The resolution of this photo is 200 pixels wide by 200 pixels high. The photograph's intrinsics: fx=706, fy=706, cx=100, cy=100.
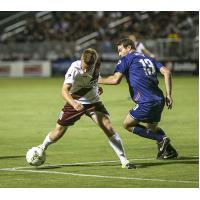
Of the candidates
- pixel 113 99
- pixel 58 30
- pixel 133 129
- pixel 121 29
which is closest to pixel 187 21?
pixel 121 29

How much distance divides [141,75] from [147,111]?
618 millimetres

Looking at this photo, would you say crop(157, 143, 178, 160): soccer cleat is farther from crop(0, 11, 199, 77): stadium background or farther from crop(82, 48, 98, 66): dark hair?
crop(0, 11, 199, 77): stadium background

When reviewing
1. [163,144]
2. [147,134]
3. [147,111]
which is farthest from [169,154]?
[147,111]

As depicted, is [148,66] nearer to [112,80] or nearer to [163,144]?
[112,80]

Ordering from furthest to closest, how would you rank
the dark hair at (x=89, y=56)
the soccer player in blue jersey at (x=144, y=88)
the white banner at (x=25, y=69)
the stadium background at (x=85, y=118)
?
the white banner at (x=25, y=69), the soccer player in blue jersey at (x=144, y=88), the dark hair at (x=89, y=56), the stadium background at (x=85, y=118)

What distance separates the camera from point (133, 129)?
12000 mm

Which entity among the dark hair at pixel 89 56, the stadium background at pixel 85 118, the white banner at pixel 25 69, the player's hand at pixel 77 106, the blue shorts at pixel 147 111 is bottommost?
the white banner at pixel 25 69

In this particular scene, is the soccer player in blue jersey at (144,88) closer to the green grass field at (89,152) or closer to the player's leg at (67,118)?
the green grass field at (89,152)

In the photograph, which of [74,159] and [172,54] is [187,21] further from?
[74,159]

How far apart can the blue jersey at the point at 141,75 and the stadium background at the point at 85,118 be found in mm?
1119

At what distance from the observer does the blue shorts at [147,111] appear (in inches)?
462

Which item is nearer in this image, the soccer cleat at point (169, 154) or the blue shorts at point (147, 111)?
the blue shorts at point (147, 111)

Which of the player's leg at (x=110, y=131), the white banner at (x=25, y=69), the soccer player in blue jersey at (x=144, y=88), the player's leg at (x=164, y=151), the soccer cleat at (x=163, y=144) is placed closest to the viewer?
the player's leg at (x=110, y=131)

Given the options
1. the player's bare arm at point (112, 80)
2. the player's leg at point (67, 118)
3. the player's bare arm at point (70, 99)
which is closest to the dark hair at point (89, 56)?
the player's bare arm at point (112, 80)
